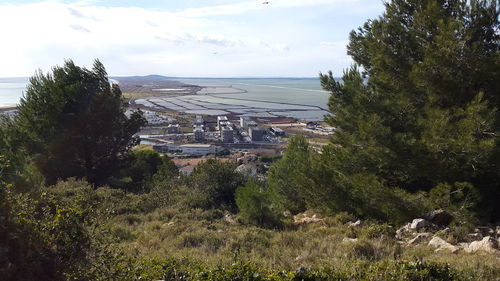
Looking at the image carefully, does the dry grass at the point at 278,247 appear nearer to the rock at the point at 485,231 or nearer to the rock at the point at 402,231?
the rock at the point at 402,231

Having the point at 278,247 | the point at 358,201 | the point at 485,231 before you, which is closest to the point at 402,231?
the point at 485,231

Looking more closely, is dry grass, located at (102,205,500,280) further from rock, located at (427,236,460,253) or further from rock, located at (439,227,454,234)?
rock, located at (439,227,454,234)

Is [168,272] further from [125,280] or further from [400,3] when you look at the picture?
[400,3]

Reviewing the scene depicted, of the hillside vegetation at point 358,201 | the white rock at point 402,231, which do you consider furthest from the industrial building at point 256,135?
the white rock at point 402,231

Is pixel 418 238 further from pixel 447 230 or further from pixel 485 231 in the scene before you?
pixel 485 231

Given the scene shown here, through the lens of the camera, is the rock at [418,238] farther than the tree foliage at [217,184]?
No

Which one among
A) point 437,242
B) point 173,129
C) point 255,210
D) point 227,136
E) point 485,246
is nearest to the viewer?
point 485,246

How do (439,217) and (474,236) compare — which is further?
(439,217)
